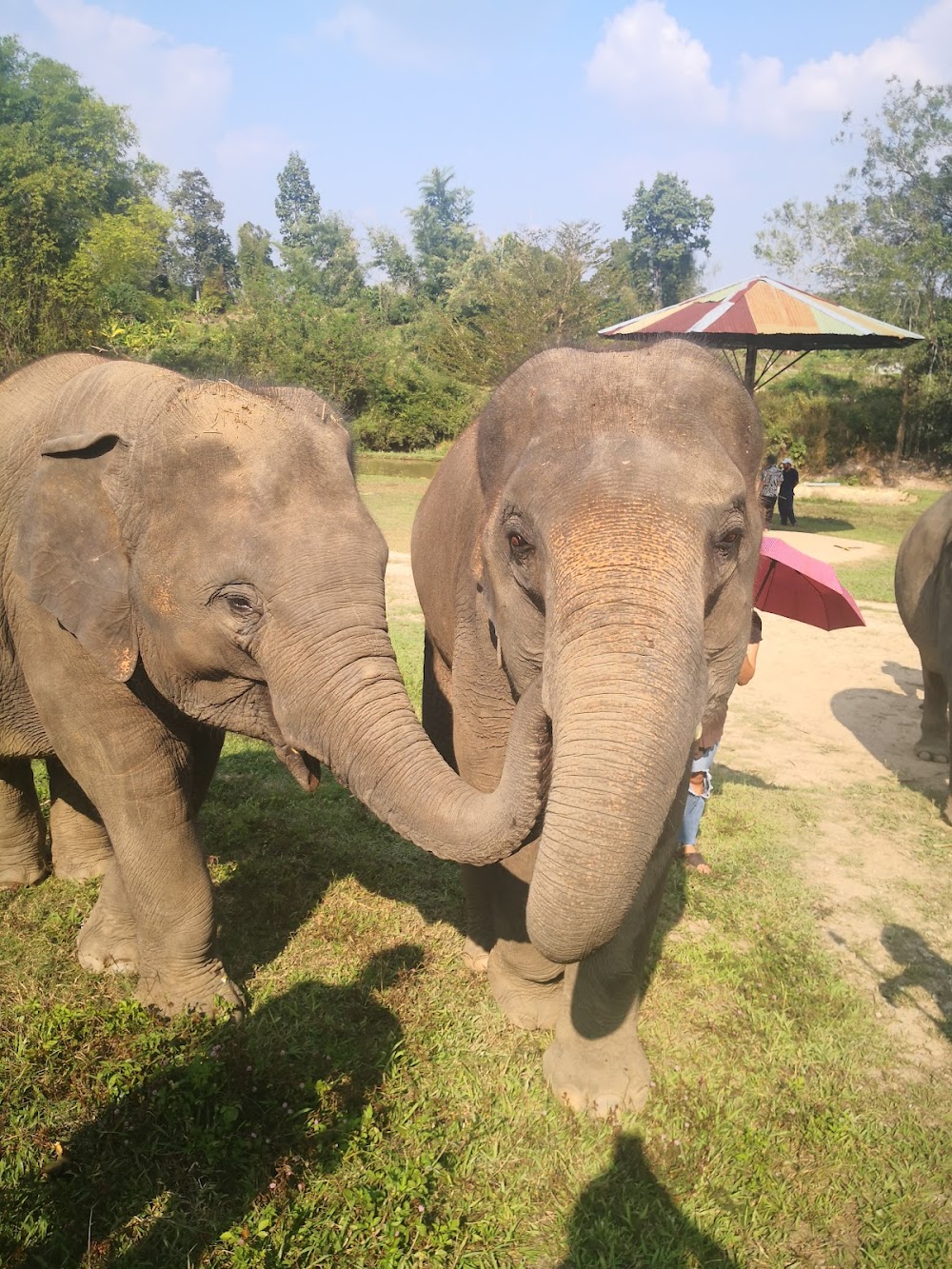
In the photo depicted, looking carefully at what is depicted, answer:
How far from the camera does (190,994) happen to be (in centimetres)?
332

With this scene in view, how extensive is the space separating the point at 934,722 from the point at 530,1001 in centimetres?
489

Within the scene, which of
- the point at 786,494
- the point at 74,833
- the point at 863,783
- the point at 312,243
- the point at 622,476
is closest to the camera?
the point at 622,476

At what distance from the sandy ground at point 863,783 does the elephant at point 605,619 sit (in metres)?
1.52

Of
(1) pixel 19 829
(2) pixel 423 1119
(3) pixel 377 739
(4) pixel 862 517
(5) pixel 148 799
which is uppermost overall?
(3) pixel 377 739

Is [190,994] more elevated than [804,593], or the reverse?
[804,593]

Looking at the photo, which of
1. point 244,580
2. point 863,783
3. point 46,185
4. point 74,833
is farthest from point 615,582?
point 46,185

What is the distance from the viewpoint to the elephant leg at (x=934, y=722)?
675cm

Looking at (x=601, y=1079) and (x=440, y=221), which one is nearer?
(x=601, y=1079)

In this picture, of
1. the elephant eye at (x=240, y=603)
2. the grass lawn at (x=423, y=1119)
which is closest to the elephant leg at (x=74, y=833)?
the grass lawn at (x=423, y=1119)

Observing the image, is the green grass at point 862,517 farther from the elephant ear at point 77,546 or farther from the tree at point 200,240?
the tree at point 200,240

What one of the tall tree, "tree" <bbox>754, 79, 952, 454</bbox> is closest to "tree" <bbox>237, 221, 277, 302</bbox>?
the tall tree

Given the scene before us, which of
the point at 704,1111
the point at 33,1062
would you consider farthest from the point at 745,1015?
the point at 33,1062

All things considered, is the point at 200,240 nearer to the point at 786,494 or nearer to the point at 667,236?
the point at 667,236

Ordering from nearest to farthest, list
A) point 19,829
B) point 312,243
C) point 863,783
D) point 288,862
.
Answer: point 19,829 → point 288,862 → point 863,783 → point 312,243
